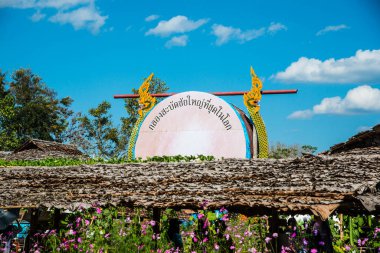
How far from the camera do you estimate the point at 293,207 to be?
9.32m

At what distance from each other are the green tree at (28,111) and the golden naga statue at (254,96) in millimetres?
28810

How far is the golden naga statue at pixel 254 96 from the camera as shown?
14445 mm

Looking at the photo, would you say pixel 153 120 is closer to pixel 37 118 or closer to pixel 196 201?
pixel 196 201

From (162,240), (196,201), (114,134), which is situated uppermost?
(114,134)

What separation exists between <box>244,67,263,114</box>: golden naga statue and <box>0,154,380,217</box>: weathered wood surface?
2019mm

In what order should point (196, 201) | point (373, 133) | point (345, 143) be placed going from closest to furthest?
1. point (196, 201)
2. point (373, 133)
3. point (345, 143)

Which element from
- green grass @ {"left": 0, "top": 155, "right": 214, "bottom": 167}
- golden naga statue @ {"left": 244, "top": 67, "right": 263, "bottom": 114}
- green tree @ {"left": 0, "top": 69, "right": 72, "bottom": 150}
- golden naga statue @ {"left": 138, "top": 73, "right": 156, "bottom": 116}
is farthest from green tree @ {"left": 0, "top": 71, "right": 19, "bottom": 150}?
golden naga statue @ {"left": 244, "top": 67, "right": 263, "bottom": 114}

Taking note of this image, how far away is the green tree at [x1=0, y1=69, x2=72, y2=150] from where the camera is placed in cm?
4047

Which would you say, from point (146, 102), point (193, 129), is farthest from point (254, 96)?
point (146, 102)

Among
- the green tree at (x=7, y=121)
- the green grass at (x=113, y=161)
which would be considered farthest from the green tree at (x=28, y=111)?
the green grass at (x=113, y=161)

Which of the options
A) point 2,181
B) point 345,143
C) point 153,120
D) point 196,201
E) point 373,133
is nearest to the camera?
point 196,201

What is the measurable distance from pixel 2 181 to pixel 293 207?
7.93 metres

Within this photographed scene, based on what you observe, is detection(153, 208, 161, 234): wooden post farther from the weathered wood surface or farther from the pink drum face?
the pink drum face

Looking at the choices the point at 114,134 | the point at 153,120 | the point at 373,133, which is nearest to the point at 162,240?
the point at 153,120
